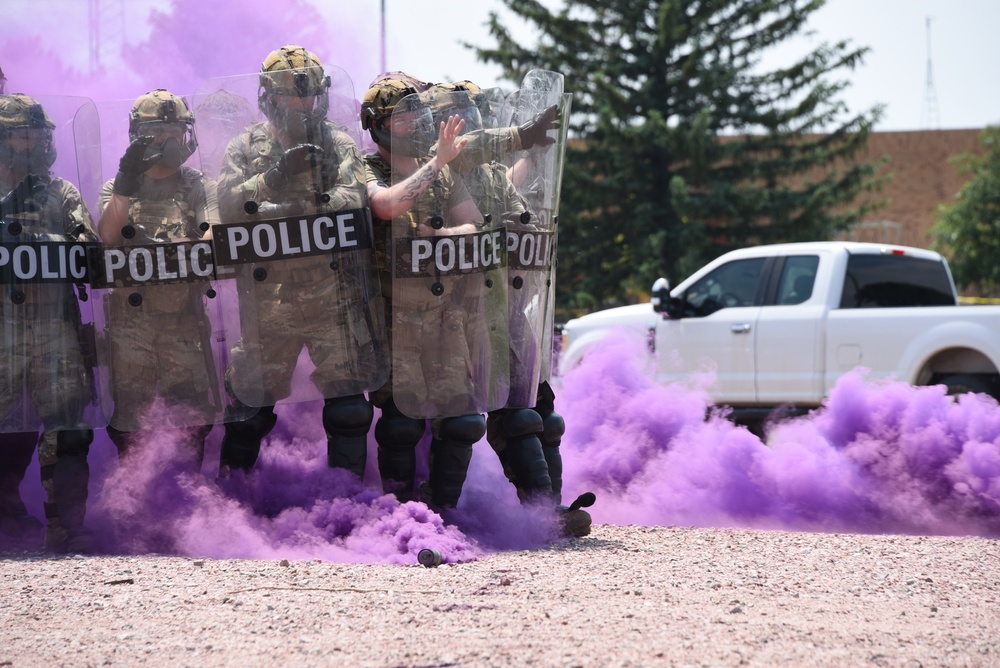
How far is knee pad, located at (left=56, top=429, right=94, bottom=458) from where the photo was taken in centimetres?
529

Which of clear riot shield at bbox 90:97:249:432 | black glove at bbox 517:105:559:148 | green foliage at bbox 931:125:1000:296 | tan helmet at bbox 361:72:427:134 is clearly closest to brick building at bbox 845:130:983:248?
green foliage at bbox 931:125:1000:296

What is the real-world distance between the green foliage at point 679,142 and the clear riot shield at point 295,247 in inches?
652

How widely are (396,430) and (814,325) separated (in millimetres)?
5504

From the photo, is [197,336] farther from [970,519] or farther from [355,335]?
[970,519]

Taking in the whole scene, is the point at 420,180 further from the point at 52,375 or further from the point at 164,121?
the point at 52,375

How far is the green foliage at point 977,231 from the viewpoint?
25359 mm

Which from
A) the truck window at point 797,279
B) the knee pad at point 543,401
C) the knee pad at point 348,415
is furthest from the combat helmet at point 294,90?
the truck window at point 797,279

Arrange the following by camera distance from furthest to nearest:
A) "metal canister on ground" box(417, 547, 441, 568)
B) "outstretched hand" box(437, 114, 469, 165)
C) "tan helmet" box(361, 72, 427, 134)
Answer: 1. "tan helmet" box(361, 72, 427, 134)
2. "outstretched hand" box(437, 114, 469, 165)
3. "metal canister on ground" box(417, 547, 441, 568)

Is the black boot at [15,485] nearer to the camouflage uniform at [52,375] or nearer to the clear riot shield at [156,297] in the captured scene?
the camouflage uniform at [52,375]

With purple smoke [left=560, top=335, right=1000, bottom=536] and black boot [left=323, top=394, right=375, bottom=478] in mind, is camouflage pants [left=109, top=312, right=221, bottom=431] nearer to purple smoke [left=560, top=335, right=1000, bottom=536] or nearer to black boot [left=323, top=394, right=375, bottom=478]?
black boot [left=323, top=394, right=375, bottom=478]

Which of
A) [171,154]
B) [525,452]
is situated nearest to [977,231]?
[525,452]

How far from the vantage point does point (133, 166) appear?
17.2ft

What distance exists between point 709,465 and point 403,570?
2491 millimetres

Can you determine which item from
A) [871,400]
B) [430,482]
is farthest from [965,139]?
[430,482]
